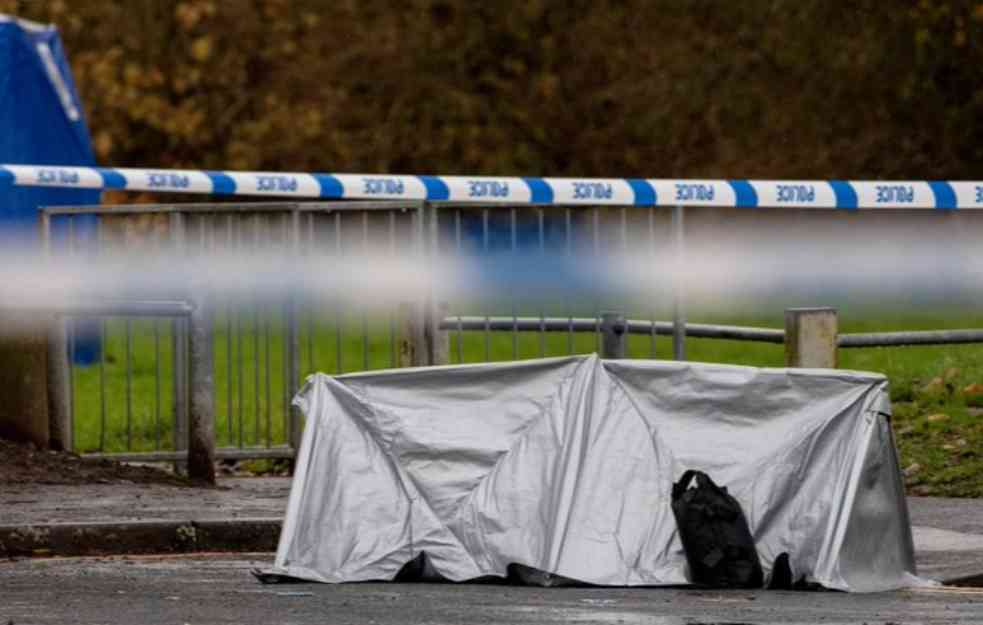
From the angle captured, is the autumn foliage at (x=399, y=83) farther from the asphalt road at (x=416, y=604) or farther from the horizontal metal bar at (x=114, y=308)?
the asphalt road at (x=416, y=604)

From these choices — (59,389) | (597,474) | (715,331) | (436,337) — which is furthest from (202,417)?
(597,474)

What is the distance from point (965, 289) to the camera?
45.7 feet

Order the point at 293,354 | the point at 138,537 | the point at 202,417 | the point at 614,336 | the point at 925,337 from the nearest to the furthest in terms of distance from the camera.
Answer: the point at 614,336, the point at 138,537, the point at 925,337, the point at 202,417, the point at 293,354

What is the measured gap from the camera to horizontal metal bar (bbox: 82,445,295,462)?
14.5 meters

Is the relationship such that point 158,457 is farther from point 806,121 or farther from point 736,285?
point 806,121

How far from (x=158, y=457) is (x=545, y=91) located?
2196 centimetres

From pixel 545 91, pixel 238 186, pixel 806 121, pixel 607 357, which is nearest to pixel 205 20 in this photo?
pixel 545 91

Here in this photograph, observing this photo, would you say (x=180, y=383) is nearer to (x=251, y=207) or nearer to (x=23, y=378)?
(x=23, y=378)

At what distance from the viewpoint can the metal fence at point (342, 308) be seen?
46.1ft

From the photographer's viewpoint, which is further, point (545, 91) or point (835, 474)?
point (545, 91)

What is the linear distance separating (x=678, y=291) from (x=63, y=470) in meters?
3.11

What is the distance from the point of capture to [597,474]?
10.3 meters

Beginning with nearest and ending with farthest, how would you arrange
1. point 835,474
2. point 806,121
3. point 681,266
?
point 835,474 → point 681,266 → point 806,121

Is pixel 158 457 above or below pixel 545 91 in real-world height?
below
